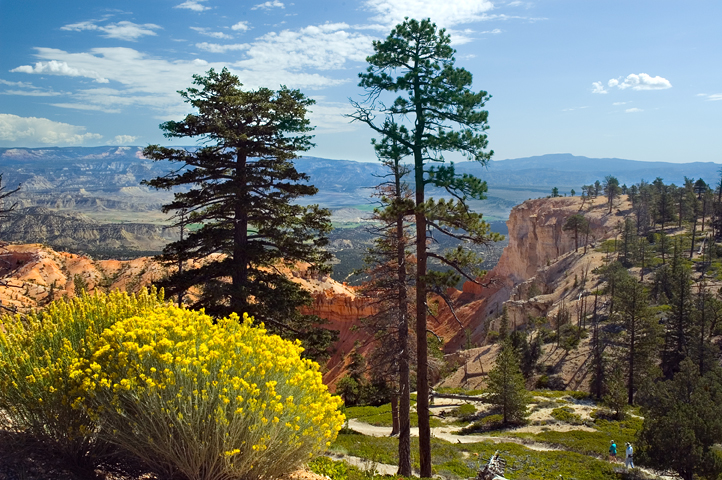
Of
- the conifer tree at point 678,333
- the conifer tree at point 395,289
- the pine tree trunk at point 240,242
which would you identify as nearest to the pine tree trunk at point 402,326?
the conifer tree at point 395,289

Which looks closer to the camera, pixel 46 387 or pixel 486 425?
pixel 46 387

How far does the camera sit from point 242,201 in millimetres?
15023

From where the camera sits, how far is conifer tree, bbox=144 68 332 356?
596 inches

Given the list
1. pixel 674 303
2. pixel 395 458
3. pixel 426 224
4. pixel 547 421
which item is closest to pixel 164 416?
pixel 426 224

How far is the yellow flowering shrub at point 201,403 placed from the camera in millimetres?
6082

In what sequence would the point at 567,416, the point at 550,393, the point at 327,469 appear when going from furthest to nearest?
1. the point at 550,393
2. the point at 567,416
3. the point at 327,469

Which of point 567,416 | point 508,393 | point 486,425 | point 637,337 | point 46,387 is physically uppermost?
point 46,387

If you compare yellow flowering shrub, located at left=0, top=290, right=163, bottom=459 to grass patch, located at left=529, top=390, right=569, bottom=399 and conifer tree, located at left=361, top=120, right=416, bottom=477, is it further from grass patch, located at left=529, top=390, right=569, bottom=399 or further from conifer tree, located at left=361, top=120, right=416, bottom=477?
grass patch, located at left=529, top=390, right=569, bottom=399

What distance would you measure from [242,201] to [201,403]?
9.49m

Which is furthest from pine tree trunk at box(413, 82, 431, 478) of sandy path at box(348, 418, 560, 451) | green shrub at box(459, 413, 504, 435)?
green shrub at box(459, 413, 504, 435)

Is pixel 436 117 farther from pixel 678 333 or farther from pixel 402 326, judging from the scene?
pixel 678 333

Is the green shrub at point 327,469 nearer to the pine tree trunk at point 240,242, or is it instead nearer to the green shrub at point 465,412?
the pine tree trunk at point 240,242

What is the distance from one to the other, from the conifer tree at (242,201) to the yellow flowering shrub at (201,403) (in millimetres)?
8033

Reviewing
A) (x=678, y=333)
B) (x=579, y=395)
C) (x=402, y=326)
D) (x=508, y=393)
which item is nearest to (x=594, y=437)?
(x=508, y=393)
